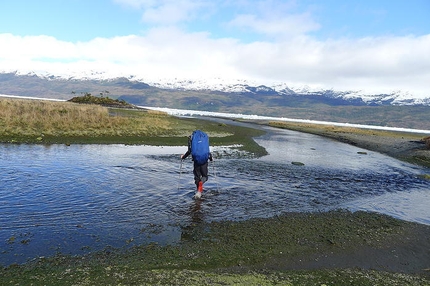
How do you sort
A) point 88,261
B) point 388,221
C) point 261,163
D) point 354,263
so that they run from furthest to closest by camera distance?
point 261,163 → point 388,221 → point 354,263 → point 88,261

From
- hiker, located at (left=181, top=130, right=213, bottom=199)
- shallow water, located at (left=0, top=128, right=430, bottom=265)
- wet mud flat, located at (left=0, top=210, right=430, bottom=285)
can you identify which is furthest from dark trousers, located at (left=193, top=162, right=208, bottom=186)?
wet mud flat, located at (left=0, top=210, right=430, bottom=285)

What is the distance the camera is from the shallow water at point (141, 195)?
9133 millimetres

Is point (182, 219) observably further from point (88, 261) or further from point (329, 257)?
point (329, 257)

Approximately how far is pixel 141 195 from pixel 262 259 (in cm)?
696

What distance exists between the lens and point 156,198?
1320 cm

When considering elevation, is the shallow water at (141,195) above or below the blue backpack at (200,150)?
below

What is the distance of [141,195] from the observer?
1352cm

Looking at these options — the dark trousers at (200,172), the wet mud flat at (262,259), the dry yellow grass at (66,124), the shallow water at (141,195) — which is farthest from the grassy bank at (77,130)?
the wet mud flat at (262,259)

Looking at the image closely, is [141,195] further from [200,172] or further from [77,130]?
[77,130]

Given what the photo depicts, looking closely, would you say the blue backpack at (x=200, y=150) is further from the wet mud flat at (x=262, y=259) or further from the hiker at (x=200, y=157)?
the wet mud flat at (x=262, y=259)

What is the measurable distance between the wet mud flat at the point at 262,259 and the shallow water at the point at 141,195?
0.75 m

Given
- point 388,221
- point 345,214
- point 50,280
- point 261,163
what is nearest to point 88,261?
point 50,280

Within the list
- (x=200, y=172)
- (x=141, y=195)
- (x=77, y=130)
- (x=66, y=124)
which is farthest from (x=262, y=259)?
(x=66, y=124)

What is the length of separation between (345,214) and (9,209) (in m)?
12.7
